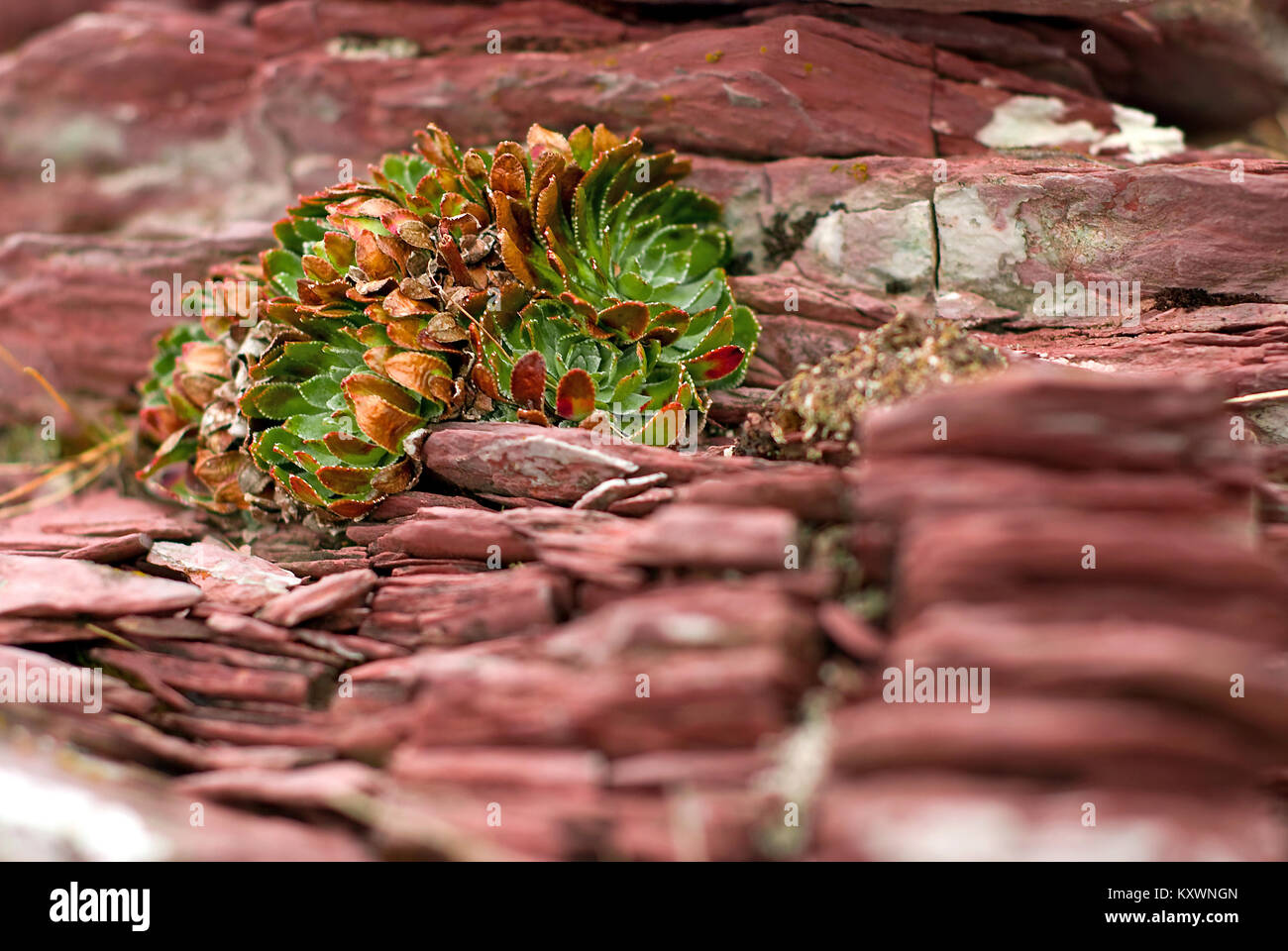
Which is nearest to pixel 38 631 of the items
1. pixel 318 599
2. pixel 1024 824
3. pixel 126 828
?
pixel 318 599

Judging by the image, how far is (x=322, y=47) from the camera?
5.64m

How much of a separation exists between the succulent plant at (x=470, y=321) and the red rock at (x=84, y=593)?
2.42ft

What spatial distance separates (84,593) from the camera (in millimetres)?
3180

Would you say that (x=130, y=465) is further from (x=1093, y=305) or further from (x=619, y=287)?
(x=1093, y=305)

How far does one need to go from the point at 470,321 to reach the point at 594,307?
0.57 metres

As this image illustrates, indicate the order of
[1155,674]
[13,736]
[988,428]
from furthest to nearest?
[13,736], [988,428], [1155,674]

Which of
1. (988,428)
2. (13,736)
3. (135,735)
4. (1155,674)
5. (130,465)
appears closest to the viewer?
(1155,674)

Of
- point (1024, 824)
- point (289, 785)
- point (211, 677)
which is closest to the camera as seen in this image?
point (1024, 824)

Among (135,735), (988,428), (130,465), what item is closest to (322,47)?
(130,465)

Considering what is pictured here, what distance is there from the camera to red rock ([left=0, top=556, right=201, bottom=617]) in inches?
123

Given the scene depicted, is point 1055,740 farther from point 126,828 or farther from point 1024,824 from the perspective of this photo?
point 126,828

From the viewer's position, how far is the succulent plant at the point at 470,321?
374 cm

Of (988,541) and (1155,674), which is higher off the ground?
(988,541)
